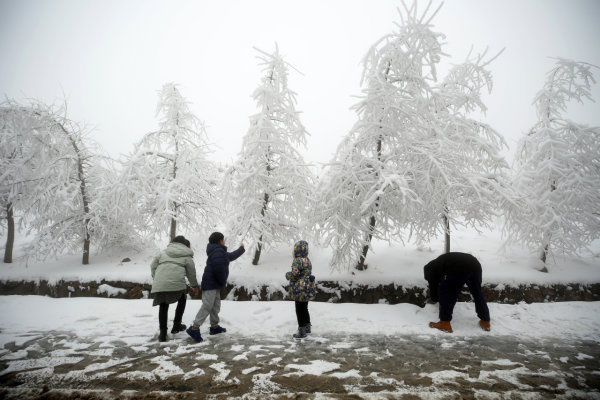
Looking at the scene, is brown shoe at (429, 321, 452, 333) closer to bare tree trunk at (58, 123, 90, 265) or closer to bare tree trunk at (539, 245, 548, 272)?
bare tree trunk at (539, 245, 548, 272)

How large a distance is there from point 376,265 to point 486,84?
7217 mm

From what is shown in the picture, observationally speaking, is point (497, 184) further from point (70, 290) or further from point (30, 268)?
point (30, 268)

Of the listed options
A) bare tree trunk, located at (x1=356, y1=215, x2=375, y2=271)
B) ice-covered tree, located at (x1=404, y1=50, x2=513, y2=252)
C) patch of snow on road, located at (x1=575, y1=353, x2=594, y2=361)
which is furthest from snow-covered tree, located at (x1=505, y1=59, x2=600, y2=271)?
patch of snow on road, located at (x1=575, y1=353, x2=594, y2=361)

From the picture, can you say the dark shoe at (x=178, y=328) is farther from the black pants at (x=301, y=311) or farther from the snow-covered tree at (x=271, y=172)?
the snow-covered tree at (x=271, y=172)

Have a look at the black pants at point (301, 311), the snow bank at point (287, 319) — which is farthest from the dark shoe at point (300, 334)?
the snow bank at point (287, 319)

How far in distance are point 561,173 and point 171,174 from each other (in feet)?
47.1

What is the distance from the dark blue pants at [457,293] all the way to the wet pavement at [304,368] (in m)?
0.59

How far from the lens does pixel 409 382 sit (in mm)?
3467

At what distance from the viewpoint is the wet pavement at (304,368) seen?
3.24 metres

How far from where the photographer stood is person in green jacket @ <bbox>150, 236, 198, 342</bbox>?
16.5ft

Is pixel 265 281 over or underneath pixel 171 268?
underneath

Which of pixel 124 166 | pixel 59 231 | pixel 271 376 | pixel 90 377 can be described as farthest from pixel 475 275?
pixel 59 231

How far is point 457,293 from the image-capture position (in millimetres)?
5656

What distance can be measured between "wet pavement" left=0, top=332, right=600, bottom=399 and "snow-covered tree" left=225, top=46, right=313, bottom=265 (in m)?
4.16
